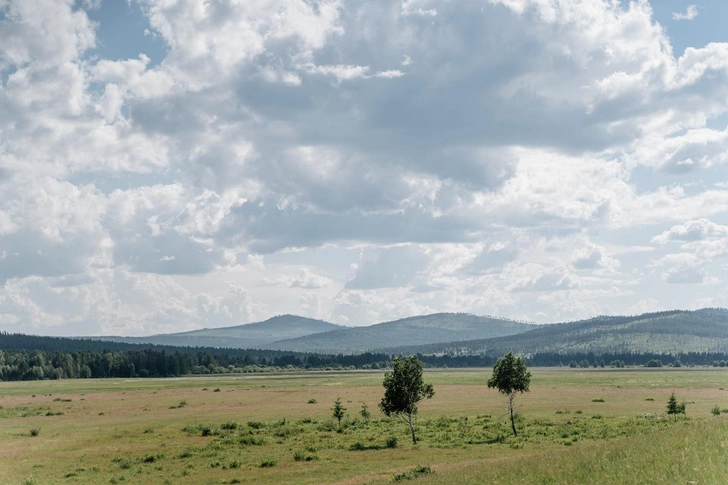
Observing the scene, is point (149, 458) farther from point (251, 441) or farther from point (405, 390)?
point (405, 390)

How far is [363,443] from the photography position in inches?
2415

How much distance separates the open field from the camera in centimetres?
2117

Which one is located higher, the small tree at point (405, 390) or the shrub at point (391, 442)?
the small tree at point (405, 390)

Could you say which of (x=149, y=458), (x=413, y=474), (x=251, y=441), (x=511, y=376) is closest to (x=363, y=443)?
(x=251, y=441)

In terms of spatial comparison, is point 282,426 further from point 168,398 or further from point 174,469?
point 168,398

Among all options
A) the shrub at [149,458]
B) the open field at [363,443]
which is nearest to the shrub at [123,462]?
the open field at [363,443]

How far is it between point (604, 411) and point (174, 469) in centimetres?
5654

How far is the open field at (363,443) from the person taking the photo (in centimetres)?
2117

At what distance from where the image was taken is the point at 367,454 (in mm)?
54906

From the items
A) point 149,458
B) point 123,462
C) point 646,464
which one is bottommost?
point 149,458

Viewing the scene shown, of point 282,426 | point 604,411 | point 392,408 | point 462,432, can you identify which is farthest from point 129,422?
point 604,411

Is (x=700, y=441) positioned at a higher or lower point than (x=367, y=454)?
higher

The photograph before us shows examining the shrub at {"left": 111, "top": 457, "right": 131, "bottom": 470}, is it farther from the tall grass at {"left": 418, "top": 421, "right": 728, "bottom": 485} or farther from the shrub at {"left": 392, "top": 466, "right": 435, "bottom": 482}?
the tall grass at {"left": 418, "top": 421, "right": 728, "bottom": 485}

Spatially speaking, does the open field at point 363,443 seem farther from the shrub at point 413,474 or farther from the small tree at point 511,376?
the small tree at point 511,376
